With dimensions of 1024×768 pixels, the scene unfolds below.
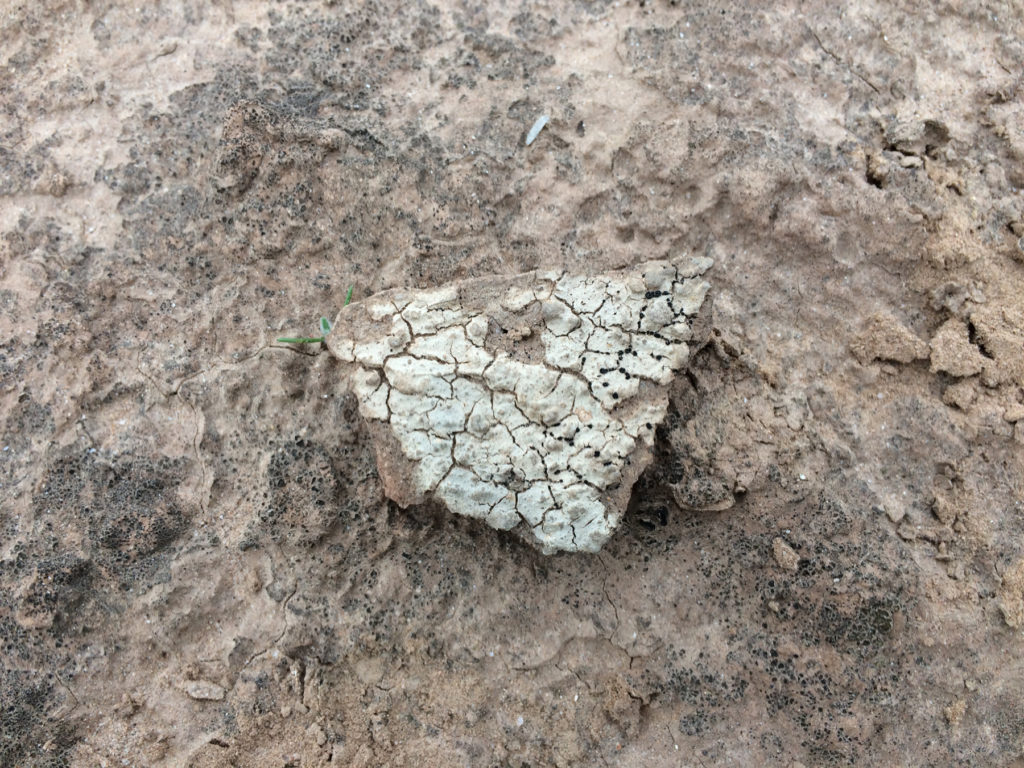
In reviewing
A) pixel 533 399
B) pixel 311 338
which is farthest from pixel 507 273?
pixel 311 338

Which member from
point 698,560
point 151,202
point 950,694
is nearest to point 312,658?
point 698,560

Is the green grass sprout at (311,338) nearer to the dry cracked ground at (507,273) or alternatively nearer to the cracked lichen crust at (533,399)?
the dry cracked ground at (507,273)

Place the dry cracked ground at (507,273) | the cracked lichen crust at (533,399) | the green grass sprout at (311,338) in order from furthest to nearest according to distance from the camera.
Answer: the green grass sprout at (311,338), the dry cracked ground at (507,273), the cracked lichen crust at (533,399)

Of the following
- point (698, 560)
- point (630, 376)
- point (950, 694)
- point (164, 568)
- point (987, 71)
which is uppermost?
point (987, 71)

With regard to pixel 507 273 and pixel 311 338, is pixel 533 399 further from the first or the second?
pixel 311 338

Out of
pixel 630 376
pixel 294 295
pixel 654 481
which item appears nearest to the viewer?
pixel 630 376

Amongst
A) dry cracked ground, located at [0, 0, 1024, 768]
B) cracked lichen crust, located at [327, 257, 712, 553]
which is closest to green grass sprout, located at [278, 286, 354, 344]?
dry cracked ground, located at [0, 0, 1024, 768]

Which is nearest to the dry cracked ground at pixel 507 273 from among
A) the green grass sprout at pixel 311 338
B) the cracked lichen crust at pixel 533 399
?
the green grass sprout at pixel 311 338

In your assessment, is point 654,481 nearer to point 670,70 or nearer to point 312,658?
point 312,658
